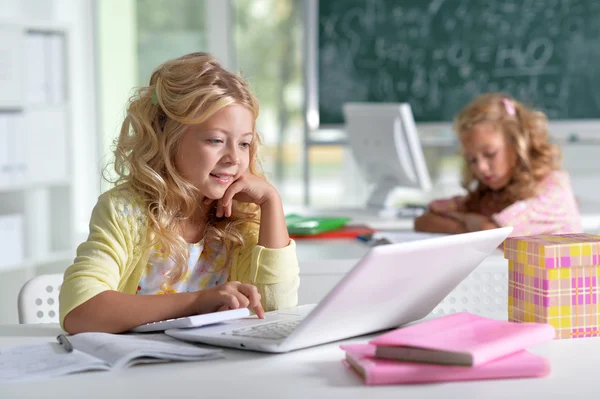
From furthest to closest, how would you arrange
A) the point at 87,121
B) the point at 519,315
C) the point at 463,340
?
the point at 87,121 → the point at 519,315 → the point at 463,340

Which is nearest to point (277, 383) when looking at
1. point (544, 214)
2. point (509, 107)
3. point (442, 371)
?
point (442, 371)

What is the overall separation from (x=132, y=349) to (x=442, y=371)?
39cm

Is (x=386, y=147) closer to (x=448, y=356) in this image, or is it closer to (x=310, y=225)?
(x=310, y=225)

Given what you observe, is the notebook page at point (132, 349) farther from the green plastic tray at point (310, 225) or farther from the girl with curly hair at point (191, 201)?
the green plastic tray at point (310, 225)

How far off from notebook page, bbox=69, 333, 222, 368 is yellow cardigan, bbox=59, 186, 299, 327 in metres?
0.18

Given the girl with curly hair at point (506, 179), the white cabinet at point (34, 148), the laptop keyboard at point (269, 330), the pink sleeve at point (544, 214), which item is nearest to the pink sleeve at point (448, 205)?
the girl with curly hair at point (506, 179)

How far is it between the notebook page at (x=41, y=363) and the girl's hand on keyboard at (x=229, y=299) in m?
0.26

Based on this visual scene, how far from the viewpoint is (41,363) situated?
3.58 feet

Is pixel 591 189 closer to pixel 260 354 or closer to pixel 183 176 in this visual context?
pixel 183 176

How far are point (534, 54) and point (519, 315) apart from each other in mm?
3693

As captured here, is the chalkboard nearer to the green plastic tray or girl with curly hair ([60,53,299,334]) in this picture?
the green plastic tray

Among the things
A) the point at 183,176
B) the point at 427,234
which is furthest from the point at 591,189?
the point at 183,176

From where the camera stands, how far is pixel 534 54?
4746 mm

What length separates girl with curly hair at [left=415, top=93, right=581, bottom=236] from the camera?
2564 mm
